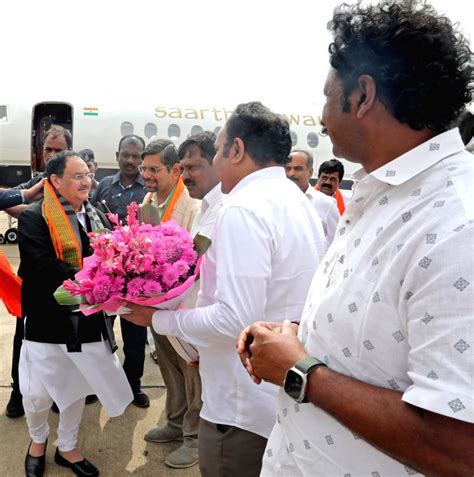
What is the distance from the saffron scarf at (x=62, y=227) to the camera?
2.93 m

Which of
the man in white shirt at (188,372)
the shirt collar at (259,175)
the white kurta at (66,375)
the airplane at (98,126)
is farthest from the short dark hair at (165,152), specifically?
the airplane at (98,126)

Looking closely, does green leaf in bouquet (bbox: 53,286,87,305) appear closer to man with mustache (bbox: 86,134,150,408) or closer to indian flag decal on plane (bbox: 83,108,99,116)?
man with mustache (bbox: 86,134,150,408)

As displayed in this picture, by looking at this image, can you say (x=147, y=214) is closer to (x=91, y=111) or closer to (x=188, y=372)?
(x=188, y=372)

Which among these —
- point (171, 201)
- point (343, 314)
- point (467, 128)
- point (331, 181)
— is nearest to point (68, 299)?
point (343, 314)

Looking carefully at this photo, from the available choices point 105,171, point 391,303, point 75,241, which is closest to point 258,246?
point 391,303

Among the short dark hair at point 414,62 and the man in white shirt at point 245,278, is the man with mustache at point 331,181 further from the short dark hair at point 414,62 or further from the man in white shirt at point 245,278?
the short dark hair at point 414,62

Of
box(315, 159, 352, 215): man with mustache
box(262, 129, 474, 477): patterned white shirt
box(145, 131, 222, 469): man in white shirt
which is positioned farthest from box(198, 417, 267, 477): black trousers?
box(315, 159, 352, 215): man with mustache

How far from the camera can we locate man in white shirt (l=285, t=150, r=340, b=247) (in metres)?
4.61

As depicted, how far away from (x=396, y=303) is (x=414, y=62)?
1.72ft

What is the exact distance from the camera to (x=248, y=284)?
181 cm

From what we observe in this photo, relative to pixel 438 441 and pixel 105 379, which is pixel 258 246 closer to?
pixel 438 441

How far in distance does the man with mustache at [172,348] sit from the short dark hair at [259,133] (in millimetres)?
934

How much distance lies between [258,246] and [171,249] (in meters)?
0.40

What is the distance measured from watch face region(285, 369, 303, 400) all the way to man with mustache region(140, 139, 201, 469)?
6.82 feet
